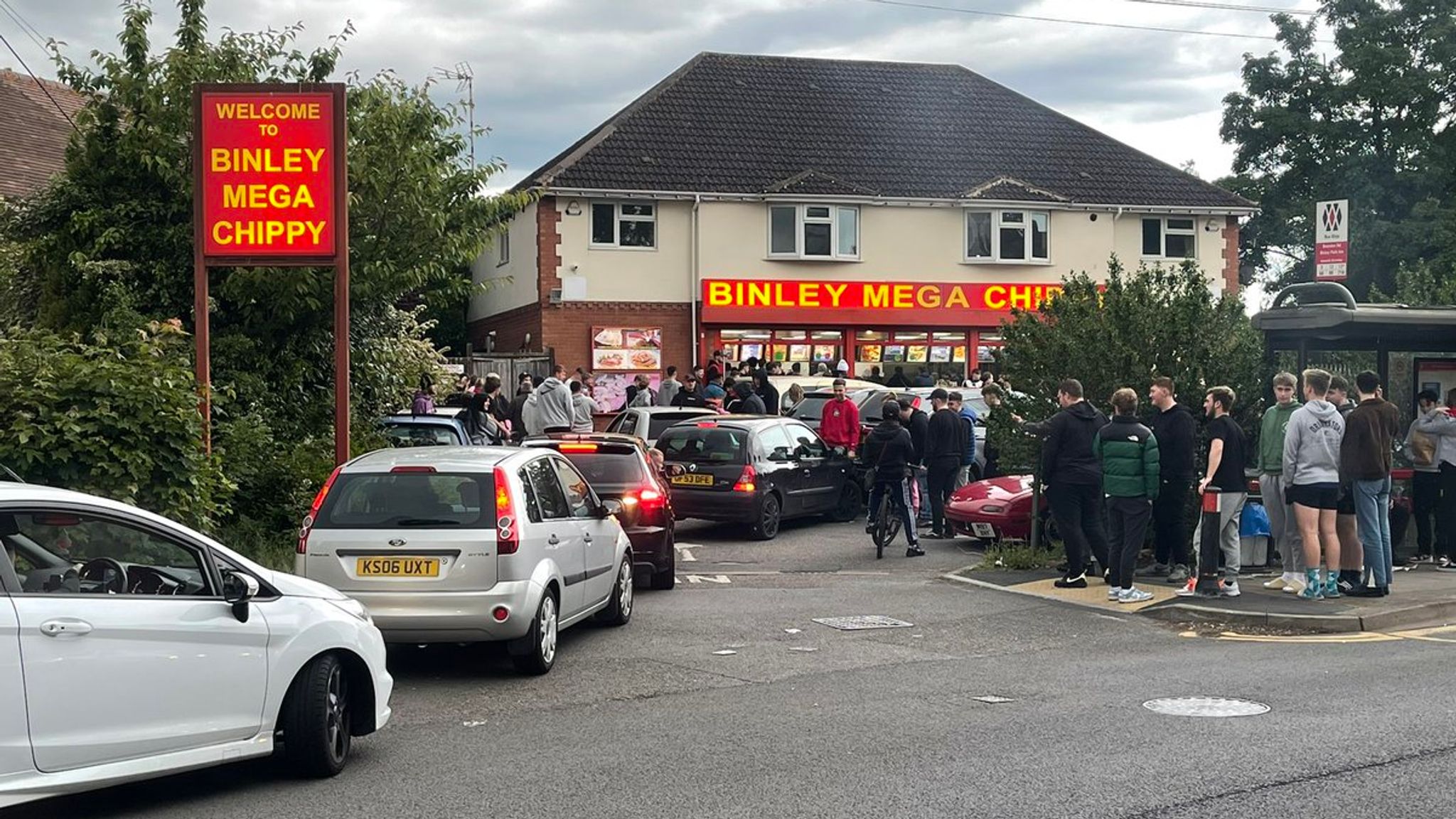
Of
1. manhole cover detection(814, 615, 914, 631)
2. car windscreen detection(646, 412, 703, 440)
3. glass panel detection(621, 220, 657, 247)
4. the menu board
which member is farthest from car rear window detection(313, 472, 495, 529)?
glass panel detection(621, 220, 657, 247)

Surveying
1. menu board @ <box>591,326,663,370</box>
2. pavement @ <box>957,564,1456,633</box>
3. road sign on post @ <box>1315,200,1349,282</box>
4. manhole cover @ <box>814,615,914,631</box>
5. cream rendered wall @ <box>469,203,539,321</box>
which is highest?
cream rendered wall @ <box>469,203,539,321</box>

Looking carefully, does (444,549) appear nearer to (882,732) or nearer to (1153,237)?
(882,732)

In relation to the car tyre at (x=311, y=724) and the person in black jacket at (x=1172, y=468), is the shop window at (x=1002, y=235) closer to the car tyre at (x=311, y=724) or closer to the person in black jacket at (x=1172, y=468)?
the person in black jacket at (x=1172, y=468)

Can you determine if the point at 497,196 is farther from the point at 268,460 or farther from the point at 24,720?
the point at 24,720

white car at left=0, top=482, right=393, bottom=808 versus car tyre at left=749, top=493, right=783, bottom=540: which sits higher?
white car at left=0, top=482, right=393, bottom=808

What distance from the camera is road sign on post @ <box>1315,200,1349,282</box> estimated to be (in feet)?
58.1

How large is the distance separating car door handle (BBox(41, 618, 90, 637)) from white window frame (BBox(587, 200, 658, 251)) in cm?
3024

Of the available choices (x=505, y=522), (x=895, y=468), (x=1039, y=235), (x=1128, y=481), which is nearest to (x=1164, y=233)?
(x=1039, y=235)

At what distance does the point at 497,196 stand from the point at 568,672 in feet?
32.3

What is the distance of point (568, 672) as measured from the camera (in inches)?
398

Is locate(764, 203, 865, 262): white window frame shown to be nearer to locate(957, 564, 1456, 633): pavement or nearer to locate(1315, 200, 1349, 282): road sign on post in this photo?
locate(1315, 200, 1349, 282): road sign on post

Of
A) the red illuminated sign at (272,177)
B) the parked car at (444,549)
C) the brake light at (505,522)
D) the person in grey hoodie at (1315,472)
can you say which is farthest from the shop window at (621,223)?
the brake light at (505,522)

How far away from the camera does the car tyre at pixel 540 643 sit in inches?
386

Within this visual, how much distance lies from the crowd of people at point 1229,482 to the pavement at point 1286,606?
7.2 inches
